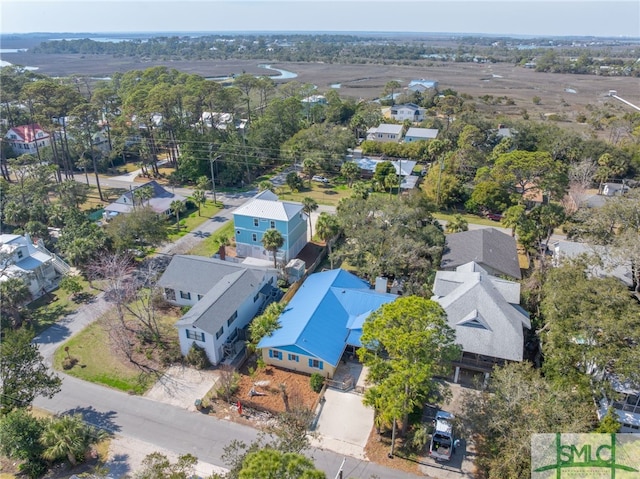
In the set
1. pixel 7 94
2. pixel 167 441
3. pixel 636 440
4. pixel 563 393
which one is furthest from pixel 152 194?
pixel 636 440

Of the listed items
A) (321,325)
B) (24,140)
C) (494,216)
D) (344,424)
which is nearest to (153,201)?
(321,325)

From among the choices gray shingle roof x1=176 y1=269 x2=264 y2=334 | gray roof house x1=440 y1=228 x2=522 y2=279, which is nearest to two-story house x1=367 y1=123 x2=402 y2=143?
gray roof house x1=440 y1=228 x2=522 y2=279

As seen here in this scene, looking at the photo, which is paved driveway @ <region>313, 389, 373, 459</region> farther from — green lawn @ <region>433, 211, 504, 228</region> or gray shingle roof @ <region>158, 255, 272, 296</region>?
green lawn @ <region>433, 211, 504, 228</region>

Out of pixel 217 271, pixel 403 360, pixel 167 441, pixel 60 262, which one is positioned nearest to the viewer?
pixel 403 360

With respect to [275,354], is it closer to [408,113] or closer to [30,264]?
[30,264]

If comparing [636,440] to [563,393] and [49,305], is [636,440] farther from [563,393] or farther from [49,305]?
[49,305]

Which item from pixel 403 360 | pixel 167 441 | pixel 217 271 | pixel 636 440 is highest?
pixel 403 360
